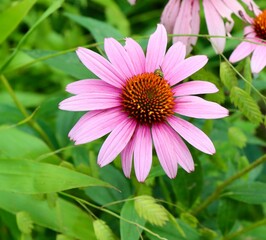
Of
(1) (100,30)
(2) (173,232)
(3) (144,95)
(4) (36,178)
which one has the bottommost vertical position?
(2) (173,232)

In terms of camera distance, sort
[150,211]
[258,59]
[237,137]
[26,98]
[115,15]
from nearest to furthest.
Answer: [150,211] < [258,59] < [237,137] < [26,98] < [115,15]

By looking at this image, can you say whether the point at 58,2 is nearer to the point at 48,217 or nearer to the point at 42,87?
the point at 48,217

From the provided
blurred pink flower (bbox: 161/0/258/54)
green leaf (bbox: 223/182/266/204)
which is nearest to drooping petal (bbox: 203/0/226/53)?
blurred pink flower (bbox: 161/0/258/54)

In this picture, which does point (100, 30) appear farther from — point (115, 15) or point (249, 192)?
point (115, 15)

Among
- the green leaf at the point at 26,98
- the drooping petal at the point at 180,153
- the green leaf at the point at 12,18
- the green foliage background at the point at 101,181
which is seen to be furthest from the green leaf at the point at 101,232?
the green leaf at the point at 26,98

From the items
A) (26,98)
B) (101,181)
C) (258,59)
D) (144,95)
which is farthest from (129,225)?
(26,98)

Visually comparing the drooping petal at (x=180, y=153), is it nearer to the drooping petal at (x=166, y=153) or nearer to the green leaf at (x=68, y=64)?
the drooping petal at (x=166, y=153)

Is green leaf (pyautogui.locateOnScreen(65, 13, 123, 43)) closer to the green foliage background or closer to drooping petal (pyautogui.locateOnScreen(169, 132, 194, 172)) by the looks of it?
the green foliage background
